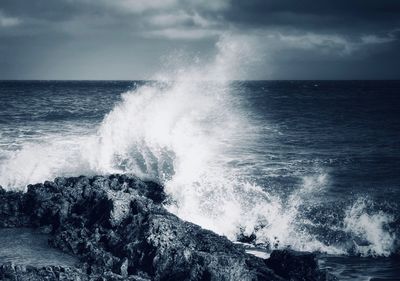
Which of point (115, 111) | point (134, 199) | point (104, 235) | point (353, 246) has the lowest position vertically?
point (353, 246)

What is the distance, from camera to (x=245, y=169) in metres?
21.0

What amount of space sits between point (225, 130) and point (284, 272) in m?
23.4

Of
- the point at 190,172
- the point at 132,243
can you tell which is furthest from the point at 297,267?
the point at 190,172

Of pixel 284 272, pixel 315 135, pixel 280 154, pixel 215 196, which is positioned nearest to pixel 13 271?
pixel 284 272

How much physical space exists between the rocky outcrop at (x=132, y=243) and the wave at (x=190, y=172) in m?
3.77

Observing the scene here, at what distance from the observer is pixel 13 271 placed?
22.3ft

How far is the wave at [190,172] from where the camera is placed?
43.2 feet

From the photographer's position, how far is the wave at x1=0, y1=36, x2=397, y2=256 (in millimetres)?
13180

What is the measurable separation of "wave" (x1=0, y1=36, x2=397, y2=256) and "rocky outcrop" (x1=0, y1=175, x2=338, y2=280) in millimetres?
3770

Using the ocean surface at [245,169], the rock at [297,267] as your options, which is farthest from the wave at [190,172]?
the rock at [297,267]

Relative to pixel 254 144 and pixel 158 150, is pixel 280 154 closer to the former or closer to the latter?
pixel 254 144

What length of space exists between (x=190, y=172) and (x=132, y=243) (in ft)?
29.7

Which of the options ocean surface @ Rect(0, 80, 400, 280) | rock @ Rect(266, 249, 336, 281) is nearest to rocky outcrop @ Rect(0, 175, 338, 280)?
rock @ Rect(266, 249, 336, 281)

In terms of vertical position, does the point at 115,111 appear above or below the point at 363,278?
above
